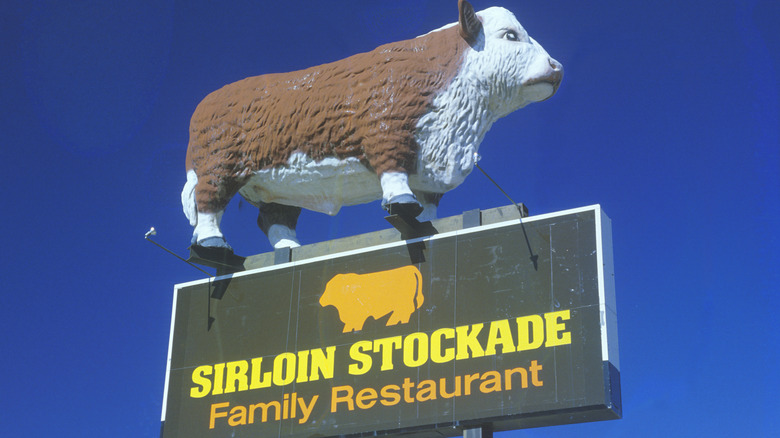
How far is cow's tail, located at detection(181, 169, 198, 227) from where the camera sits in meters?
14.7

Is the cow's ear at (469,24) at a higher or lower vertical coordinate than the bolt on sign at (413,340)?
higher

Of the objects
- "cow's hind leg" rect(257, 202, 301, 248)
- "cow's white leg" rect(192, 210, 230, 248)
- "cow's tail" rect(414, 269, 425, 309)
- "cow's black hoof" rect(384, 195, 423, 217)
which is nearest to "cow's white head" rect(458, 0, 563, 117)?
"cow's black hoof" rect(384, 195, 423, 217)

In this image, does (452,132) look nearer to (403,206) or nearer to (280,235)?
(403,206)

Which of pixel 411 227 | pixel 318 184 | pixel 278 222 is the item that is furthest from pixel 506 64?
pixel 278 222

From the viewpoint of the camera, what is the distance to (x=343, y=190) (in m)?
13.9

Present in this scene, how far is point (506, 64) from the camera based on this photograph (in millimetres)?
13188

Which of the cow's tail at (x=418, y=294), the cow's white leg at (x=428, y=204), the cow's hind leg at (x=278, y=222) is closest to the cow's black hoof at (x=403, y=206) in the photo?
the cow's tail at (x=418, y=294)

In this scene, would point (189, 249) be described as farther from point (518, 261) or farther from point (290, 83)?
point (518, 261)

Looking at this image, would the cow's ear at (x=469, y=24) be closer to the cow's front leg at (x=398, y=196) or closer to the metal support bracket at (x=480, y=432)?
the cow's front leg at (x=398, y=196)

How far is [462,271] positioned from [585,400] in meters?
2.30

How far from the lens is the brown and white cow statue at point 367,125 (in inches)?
516

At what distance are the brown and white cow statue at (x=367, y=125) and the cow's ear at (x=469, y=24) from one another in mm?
14

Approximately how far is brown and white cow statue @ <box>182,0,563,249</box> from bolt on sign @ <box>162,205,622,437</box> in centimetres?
95

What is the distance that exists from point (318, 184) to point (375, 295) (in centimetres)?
188
